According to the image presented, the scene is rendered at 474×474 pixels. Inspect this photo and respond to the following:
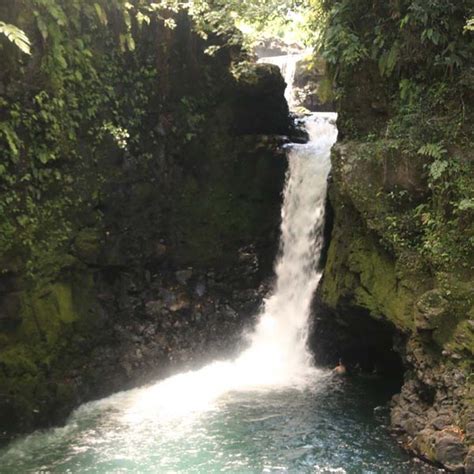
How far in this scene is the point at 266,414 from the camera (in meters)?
8.83

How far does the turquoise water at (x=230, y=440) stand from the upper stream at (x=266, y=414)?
2 centimetres

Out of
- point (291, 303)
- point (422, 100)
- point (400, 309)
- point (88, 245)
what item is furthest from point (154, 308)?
point (422, 100)

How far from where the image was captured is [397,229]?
28.4ft

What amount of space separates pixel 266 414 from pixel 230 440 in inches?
44.3

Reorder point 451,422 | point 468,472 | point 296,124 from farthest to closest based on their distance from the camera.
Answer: point 296,124
point 451,422
point 468,472

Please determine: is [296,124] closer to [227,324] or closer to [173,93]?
[173,93]

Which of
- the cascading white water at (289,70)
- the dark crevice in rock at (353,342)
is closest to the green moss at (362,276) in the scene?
the dark crevice in rock at (353,342)

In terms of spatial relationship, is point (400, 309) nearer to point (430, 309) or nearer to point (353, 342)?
point (430, 309)

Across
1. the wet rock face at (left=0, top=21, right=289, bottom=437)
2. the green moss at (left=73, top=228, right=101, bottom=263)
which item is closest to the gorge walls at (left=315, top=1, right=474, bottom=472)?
the wet rock face at (left=0, top=21, right=289, bottom=437)

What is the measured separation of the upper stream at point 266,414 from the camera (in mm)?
7242

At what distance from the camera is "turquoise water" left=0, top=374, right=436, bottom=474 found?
7109mm

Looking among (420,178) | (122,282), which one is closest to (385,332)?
(420,178)

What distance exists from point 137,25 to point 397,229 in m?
6.59

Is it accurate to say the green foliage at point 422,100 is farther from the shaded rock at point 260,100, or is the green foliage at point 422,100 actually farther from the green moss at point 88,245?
the green moss at point 88,245
